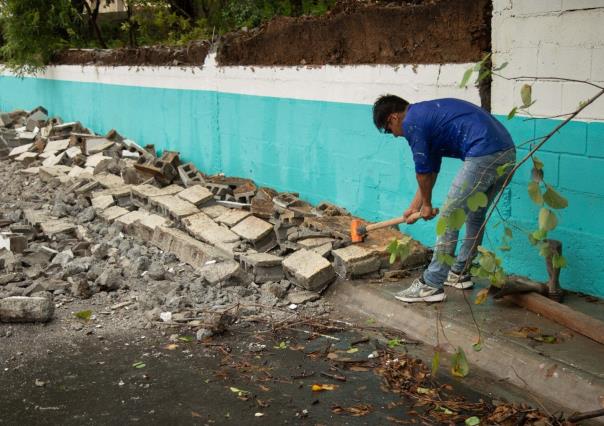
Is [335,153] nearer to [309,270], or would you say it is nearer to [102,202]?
[309,270]

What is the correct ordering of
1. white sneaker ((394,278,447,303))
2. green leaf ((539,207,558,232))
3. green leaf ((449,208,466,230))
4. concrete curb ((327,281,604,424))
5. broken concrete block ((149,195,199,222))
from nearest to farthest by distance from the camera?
green leaf ((539,207,558,232)) < green leaf ((449,208,466,230)) < concrete curb ((327,281,604,424)) < white sneaker ((394,278,447,303)) < broken concrete block ((149,195,199,222))

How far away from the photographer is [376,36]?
23.9 feet

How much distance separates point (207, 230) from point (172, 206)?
97 cm

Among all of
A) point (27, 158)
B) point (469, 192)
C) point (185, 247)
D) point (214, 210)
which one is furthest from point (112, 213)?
point (469, 192)

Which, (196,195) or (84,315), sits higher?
(196,195)

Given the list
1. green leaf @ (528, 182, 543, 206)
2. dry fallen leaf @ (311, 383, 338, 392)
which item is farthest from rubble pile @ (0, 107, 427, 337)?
green leaf @ (528, 182, 543, 206)

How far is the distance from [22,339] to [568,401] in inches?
159

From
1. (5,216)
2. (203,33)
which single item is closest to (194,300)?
(5,216)

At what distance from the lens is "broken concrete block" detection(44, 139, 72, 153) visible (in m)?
13.2

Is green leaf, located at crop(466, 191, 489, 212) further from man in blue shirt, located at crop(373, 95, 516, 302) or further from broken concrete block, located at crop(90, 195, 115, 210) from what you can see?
broken concrete block, located at crop(90, 195, 115, 210)

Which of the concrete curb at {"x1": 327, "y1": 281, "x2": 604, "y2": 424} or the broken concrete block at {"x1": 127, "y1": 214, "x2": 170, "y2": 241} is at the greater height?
the broken concrete block at {"x1": 127, "y1": 214, "x2": 170, "y2": 241}

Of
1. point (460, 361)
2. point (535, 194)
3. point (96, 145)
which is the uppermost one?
point (535, 194)

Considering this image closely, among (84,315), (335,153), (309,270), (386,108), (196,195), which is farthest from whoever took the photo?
(196,195)

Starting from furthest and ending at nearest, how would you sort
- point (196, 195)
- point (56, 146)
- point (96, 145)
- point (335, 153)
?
1. point (56, 146)
2. point (96, 145)
3. point (196, 195)
4. point (335, 153)
